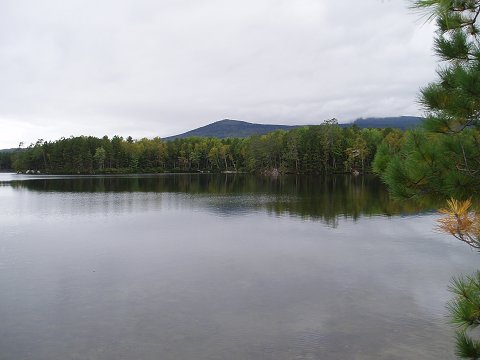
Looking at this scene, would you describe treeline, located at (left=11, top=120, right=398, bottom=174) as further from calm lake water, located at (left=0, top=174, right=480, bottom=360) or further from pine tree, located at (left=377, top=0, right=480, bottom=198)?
pine tree, located at (left=377, top=0, right=480, bottom=198)

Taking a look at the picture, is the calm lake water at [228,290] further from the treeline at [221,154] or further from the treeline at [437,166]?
the treeline at [221,154]

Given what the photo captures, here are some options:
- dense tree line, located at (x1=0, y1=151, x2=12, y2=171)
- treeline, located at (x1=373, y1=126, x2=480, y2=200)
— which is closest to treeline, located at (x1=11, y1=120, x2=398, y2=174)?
dense tree line, located at (x1=0, y1=151, x2=12, y2=171)

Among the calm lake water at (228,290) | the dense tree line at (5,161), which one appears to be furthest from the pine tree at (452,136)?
the dense tree line at (5,161)

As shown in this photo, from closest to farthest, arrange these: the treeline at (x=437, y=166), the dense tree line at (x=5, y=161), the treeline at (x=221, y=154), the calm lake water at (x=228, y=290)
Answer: the treeline at (x=437, y=166)
the calm lake water at (x=228, y=290)
the treeline at (x=221, y=154)
the dense tree line at (x=5, y=161)

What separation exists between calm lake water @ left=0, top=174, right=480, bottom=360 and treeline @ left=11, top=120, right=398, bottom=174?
2776 inches

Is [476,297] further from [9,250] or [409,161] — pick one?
[9,250]

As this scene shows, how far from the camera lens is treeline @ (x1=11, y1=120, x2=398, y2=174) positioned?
92.2 metres

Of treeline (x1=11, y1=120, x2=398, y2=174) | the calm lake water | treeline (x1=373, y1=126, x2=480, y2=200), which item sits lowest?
the calm lake water

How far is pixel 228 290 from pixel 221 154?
104 meters

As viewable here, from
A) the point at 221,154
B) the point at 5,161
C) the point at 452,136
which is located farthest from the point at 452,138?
the point at 5,161

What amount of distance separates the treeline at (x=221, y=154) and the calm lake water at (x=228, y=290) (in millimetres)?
70515

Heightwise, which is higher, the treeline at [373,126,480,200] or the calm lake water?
the treeline at [373,126,480,200]

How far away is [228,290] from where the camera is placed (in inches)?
455

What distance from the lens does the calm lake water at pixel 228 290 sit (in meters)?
8.21
